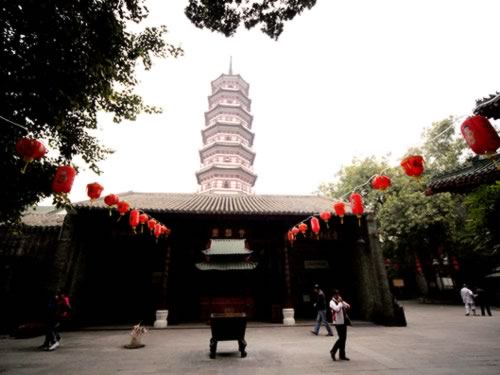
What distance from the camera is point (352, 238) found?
39.3ft

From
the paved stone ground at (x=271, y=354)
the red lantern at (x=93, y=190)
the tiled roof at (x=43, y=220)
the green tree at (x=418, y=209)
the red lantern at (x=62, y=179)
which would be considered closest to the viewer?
the paved stone ground at (x=271, y=354)

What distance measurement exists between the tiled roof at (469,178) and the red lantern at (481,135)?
3960mm

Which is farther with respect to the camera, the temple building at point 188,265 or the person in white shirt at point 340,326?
the temple building at point 188,265

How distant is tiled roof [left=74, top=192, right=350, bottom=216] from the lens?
1073cm

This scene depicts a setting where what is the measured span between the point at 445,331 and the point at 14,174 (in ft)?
41.2

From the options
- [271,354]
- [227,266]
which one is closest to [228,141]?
[227,266]

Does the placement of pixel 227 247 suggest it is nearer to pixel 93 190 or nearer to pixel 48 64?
pixel 93 190

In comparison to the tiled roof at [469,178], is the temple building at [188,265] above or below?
below

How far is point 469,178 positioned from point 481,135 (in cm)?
451

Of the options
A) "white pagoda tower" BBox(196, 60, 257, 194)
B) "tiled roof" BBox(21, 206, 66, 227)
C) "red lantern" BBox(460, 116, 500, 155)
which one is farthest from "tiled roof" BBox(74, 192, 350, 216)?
"white pagoda tower" BBox(196, 60, 257, 194)

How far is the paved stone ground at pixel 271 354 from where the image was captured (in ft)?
15.8

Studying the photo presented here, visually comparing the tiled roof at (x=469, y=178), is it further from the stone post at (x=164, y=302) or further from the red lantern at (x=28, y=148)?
the red lantern at (x=28, y=148)

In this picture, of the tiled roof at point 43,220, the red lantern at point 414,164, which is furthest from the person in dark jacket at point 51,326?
the red lantern at point 414,164

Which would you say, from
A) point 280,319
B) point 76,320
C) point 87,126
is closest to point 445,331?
point 280,319
